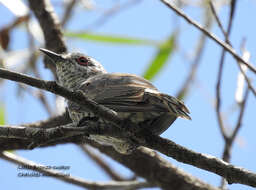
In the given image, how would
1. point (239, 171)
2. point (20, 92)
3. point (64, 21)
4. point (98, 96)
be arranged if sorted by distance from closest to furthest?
point (239, 171) < point (98, 96) < point (20, 92) < point (64, 21)

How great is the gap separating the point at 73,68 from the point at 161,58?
109 cm

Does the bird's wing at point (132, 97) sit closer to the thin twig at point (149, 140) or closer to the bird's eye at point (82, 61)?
the thin twig at point (149, 140)

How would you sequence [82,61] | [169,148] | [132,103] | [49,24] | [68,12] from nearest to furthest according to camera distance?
1. [169,148]
2. [132,103]
3. [49,24]
4. [82,61]
5. [68,12]

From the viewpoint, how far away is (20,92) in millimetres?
5375

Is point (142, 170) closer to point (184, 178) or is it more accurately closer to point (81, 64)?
point (184, 178)

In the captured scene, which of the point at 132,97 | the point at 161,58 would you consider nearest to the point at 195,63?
the point at 161,58

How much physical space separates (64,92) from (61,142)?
7.43ft

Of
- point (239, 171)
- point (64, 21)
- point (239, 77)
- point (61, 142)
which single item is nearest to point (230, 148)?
point (239, 77)

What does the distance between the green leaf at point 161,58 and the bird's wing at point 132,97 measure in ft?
4.28

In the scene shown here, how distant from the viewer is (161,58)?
5652 mm

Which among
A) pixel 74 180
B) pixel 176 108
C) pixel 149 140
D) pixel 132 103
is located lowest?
pixel 74 180

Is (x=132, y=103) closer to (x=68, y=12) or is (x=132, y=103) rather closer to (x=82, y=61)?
(x=82, y=61)

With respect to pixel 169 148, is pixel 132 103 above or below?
above

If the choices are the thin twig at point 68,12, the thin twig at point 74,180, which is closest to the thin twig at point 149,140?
the thin twig at point 74,180
